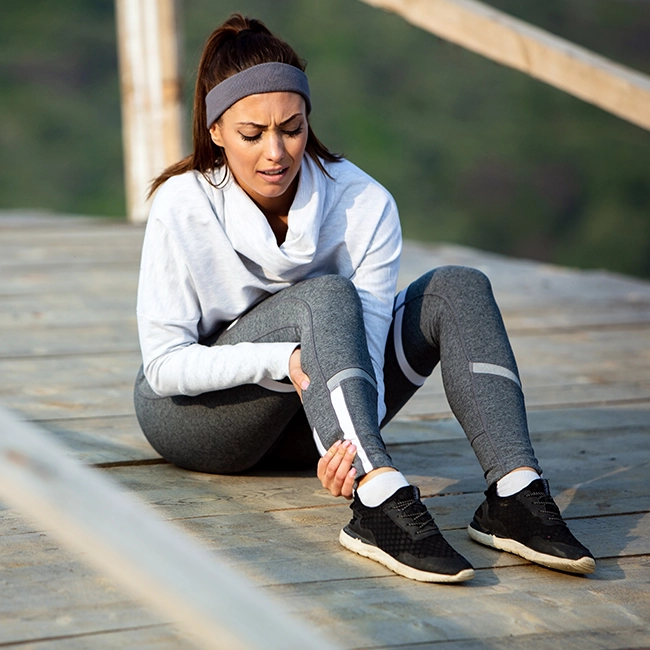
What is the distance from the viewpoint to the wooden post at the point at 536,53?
2.79m

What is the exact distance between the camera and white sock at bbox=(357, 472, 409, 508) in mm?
1405

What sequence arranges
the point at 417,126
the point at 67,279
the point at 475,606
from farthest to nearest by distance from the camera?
1. the point at 417,126
2. the point at 67,279
3. the point at 475,606

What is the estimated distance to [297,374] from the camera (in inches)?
58.7

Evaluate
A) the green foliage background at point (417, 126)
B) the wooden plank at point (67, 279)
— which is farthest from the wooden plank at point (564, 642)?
the green foliage background at point (417, 126)

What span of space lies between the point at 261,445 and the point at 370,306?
0.90 ft

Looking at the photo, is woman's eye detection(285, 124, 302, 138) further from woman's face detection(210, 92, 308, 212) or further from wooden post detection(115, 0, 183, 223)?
wooden post detection(115, 0, 183, 223)

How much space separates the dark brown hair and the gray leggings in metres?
0.26

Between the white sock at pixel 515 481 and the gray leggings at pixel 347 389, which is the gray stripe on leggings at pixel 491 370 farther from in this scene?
the white sock at pixel 515 481

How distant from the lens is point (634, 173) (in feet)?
49.1

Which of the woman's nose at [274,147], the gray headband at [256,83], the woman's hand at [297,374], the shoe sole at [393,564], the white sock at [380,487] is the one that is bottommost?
the shoe sole at [393,564]

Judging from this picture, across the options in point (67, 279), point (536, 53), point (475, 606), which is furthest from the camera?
point (67, 279)

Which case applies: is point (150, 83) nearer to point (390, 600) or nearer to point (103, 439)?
point (103, 439)

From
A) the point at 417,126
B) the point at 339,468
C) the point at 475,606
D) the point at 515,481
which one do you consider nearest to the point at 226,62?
the point at 339,468

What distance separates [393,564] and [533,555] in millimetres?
185
